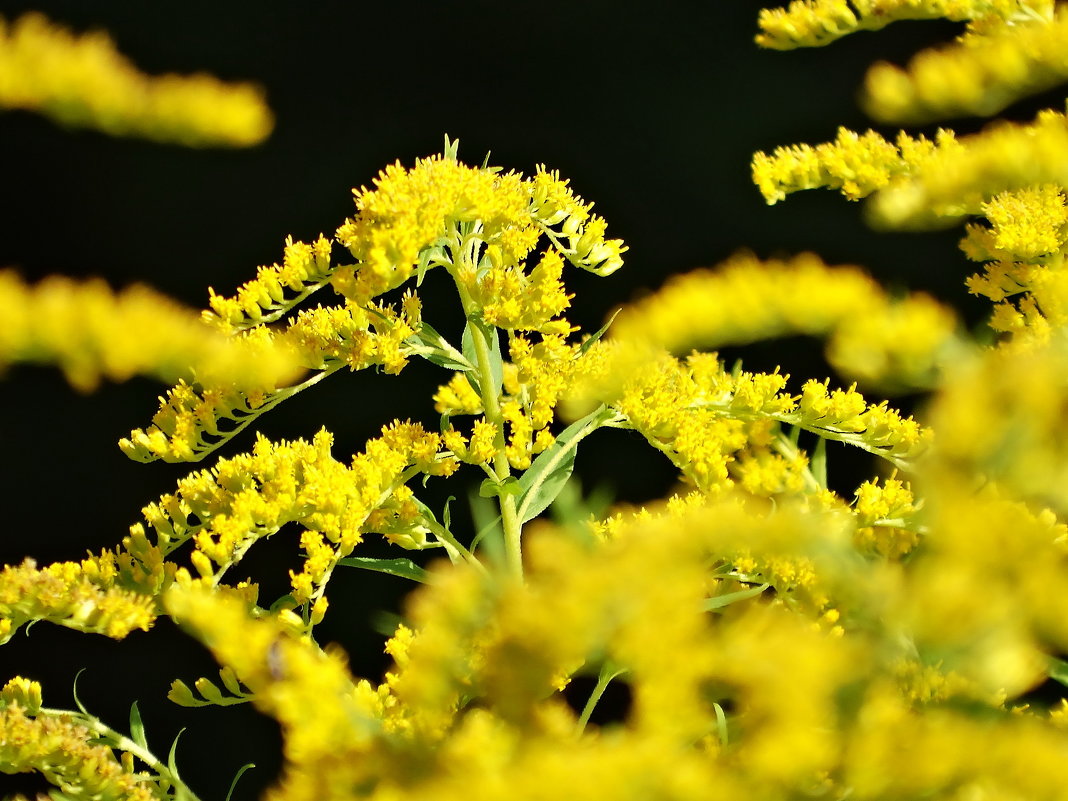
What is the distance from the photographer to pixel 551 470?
34.2 inches

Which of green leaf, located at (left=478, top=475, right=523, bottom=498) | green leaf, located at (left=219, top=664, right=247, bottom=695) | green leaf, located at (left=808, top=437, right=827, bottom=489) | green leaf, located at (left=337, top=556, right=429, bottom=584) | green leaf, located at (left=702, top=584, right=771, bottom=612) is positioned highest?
green leaf, located at (left=478, top=475, right=523, bottom=498)

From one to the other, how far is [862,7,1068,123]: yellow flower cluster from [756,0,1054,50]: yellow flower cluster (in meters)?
0.04

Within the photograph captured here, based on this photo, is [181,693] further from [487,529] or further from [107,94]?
[107,94]

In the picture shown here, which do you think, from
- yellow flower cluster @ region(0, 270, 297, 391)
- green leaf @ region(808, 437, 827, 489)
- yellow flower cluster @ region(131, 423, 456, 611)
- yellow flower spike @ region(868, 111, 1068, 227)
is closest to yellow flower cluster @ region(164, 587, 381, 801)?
yellow flower cluster @ region(0, 270, 297, 391)

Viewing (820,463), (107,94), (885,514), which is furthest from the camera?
(820,463)

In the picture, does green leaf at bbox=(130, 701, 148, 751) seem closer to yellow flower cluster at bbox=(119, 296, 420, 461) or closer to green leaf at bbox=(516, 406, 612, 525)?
yellow flower cluster at bbox=(119, 296, 420, 461)

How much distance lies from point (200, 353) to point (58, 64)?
0.20 metres

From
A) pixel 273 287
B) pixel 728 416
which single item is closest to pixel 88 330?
pixel 273 287

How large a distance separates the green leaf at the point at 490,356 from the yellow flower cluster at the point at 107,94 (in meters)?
0.28

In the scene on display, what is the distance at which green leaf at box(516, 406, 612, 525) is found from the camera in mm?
857

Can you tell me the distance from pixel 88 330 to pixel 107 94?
0.13m

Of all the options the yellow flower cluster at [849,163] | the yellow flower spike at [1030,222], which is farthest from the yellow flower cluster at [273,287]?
the yellow flower spike at [1030,222]

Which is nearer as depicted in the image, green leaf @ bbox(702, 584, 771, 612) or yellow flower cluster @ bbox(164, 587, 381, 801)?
yellow flower cluster @ bbox(164, 587, 381, 801)

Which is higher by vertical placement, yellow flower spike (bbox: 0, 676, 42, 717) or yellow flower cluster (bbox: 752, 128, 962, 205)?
yellow flower cluster (bbox: 752, 128, 962, 205)
